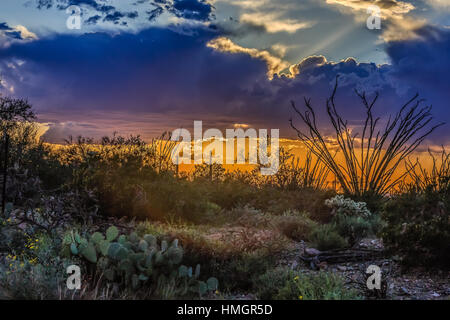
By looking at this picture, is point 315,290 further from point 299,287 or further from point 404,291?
point 404,291

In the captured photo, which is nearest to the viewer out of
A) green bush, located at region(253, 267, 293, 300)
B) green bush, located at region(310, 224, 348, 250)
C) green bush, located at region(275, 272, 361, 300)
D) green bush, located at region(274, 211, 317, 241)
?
green bush, located at region(275, 272, 361, 300)

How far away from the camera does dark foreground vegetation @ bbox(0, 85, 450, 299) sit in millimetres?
4504

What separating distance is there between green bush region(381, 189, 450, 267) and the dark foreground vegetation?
0.04 ft

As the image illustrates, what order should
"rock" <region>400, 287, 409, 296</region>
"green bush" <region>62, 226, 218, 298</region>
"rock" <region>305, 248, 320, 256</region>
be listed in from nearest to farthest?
"green bush" <region>62, 226, 218, 298</region> → "rock" <region>400, 287, 409, 296</region> → "rock" <region>305, 248, 320, 256</region>

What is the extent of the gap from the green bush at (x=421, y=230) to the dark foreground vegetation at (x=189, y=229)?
0.01 m

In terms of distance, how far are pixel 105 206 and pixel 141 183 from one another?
939mm

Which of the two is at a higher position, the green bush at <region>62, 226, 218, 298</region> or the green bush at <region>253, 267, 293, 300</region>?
the green bush at <region>62, 226, 218, 298</region>

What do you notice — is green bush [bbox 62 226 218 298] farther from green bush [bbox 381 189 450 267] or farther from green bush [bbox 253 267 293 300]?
green bush [bbox 381 189 450 267]

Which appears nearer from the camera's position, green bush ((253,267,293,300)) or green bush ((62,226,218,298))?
green bush ((62,226,218,298))

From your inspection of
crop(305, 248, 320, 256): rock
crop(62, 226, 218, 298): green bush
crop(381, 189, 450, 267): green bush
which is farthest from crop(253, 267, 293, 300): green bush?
crop(381, 189, 450, 267): green bush

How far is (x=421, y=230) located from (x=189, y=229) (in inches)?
146

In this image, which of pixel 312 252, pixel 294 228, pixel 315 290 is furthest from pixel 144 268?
pixel 294 228

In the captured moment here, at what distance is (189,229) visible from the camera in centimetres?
749
